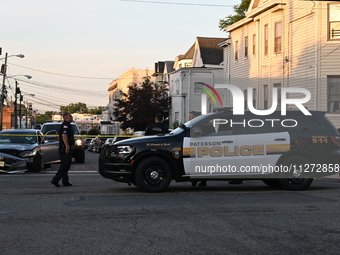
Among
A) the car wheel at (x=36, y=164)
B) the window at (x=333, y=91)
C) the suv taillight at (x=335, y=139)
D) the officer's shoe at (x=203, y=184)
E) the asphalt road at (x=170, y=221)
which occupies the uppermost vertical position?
the window at (x=333, y=91)

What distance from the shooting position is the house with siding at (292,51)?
102 ft

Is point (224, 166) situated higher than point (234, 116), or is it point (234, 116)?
point (234, 116)

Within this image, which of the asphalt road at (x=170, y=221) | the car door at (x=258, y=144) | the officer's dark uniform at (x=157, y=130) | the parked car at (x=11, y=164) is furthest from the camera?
the parked car at (x=11, y=164)

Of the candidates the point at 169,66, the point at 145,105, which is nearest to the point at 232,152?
the point at 145,105

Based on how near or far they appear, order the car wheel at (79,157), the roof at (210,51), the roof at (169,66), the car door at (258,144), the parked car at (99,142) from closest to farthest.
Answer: the car door at (258,144) < the car wheel at (79,157) < the parked car at (99,142) < the roof at (210,51) < the roof at (169,66)

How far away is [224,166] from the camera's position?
13406 millimetres

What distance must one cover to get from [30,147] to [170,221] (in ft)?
41.7

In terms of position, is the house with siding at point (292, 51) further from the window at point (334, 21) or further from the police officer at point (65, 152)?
the police officer at point (65, 152)

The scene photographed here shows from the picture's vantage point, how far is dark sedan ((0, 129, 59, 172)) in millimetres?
20828

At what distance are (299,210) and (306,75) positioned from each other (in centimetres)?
2249

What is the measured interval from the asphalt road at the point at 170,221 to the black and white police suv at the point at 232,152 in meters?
0.42

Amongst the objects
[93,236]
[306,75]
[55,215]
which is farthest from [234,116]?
[306,75]

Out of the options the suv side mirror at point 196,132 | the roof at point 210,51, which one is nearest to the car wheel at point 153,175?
the suv side mirror at point 196,132

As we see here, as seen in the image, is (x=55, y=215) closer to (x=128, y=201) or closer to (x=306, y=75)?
(x=128, y=201)
